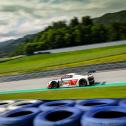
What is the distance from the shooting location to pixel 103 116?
8.05m

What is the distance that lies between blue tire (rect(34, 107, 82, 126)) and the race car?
12.6 metres

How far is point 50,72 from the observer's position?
30781 millimetres

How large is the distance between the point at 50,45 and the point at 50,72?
233ft

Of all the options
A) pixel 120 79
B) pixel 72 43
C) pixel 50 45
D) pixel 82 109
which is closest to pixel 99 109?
pixel 82 109

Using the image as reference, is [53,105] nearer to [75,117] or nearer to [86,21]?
[75,117]

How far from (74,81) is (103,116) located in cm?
1378

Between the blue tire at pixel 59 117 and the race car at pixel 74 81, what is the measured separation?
1260 centimetres

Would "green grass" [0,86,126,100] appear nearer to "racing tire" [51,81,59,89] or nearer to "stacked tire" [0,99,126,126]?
"racing tire" [51,81,59,89]

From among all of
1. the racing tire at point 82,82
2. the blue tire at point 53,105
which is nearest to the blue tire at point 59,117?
the blue tire at point 53,105

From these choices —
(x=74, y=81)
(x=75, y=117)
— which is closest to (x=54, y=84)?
(x=74, y=81)

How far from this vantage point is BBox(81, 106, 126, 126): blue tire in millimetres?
6812

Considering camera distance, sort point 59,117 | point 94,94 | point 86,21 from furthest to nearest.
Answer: point 86,21 → point 94,94 → point 59,117

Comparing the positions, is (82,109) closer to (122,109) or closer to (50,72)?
(122,109)

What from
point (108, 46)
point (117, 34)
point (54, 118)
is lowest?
point (54, 118)
